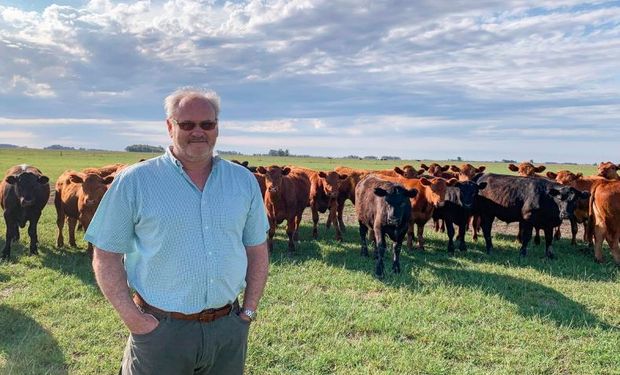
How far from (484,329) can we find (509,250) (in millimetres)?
6019

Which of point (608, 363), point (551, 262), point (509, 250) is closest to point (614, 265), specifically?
point (551, 262)

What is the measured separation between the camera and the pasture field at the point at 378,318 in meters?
5.36

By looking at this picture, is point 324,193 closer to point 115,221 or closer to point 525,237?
point 525,237

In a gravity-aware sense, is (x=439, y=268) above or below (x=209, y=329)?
below

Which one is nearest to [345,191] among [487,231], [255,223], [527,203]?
[487,231]

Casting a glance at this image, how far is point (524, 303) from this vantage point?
748cm

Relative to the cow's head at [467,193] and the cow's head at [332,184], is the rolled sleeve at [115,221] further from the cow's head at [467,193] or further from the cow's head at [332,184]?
the cow's head at [332,184]

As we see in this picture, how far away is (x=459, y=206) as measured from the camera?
38.5ft

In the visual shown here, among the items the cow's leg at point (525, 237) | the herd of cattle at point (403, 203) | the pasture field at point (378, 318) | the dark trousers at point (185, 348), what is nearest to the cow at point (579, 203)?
the herd of cattle at point (403, 203)

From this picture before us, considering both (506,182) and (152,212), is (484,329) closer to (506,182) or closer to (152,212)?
(152,212)

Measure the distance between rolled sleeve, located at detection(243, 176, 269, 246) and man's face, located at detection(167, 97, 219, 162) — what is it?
1.31ft

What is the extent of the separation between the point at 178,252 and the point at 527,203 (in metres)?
10.3

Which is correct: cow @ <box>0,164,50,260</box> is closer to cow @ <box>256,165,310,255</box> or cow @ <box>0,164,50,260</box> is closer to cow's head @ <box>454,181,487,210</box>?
cow @ <box>256,165,310,255</box>

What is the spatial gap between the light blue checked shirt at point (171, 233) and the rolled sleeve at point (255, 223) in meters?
0.18
